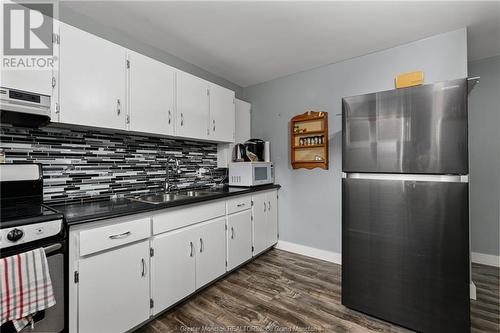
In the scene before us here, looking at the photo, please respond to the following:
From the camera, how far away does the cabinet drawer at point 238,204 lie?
2420mm

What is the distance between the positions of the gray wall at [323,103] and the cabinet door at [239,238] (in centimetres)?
76

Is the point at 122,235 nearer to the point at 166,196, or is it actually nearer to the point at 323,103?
the point at 166,196

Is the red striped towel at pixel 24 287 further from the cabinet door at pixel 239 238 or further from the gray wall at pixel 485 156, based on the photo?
the gray wall at pixel 485 156

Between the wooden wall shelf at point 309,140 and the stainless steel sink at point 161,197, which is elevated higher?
the wooden wall shelf at point 309,140

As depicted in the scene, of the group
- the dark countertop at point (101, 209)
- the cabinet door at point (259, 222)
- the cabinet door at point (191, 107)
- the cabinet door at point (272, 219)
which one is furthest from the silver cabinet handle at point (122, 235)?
the cabinet door at point (272, 219)

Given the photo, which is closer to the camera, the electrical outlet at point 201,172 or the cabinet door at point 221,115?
the cabinet door at point 221,115

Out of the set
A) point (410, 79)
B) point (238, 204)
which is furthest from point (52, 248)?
point (410, 79)

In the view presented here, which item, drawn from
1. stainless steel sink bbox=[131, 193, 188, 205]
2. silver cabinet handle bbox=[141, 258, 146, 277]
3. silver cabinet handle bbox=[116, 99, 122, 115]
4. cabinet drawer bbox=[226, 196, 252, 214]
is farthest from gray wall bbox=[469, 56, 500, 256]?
silver cabinet handle bbox=[116, 99, 122, 115]

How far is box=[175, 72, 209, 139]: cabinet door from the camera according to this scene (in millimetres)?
2279

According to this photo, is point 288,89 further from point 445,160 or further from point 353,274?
point 353,274

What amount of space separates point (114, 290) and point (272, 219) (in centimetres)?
203

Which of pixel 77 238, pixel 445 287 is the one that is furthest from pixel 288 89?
pixel 77 238

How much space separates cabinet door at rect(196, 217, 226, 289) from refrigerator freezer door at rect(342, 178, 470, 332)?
1151 millimetres

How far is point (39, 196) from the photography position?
4.97 ft
